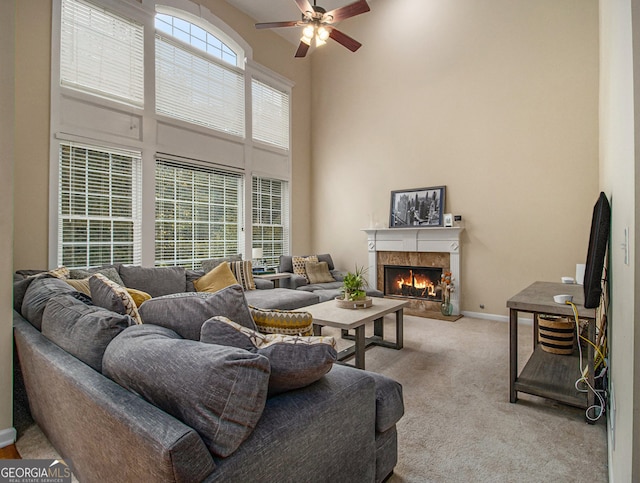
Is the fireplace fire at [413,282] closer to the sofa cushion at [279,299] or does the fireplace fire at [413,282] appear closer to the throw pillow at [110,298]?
the sofa cushion at [279,299]

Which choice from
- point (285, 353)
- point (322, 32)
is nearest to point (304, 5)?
point (322, 32)

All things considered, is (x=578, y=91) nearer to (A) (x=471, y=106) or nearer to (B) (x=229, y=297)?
(A) (x=471, y=106)

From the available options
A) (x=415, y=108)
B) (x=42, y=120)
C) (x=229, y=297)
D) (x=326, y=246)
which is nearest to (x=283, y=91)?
(x=415, y=108)

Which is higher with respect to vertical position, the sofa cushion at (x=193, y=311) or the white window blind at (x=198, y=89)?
the white window blind at (x=198, y=89)

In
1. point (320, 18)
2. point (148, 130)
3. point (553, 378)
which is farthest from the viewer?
point (148, 130)

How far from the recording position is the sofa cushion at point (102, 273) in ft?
10.5

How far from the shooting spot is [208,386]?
93cm

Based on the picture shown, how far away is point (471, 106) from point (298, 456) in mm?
5348

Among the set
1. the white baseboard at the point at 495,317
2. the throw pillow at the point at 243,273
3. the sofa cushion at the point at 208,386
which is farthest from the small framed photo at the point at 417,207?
the sofa cushion at the point at 208,386

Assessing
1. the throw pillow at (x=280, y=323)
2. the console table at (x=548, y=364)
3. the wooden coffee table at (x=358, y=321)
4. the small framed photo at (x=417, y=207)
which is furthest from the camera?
the small framed photo at (x=417, y=207)

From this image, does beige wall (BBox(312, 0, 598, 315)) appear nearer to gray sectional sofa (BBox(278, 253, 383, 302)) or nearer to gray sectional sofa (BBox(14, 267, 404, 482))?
gray sectional sofa (BBox(278, 253, 383, 302))

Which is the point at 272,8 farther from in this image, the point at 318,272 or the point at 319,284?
the point at 319,284

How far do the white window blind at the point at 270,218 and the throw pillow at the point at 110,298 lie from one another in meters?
4.07

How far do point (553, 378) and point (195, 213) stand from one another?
461 centimetres
